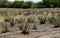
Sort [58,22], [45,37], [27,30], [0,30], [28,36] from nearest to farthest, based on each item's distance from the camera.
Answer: [45,37] < [28,36] < [27,30] < [0,30] < [58,22]

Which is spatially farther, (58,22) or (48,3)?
(48,3)

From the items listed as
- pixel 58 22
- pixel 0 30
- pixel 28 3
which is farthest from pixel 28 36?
pixel 28 3

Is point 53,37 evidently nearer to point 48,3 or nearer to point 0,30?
point 0,30

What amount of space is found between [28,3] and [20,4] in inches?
148

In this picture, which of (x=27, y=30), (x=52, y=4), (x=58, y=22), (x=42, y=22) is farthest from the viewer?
(x=52, y=4)

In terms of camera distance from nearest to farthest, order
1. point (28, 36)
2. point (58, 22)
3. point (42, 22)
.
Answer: point (28, 36), point (58, 22), point (42, 22)

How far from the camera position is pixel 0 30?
524 inches

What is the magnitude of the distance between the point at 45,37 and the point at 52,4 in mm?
59130

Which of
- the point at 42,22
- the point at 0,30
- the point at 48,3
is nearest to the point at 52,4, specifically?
the point at 48,3

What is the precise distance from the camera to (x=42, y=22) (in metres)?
19.5

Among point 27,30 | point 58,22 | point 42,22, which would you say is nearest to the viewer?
point 27,30

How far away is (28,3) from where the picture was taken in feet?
252

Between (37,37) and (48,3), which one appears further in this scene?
(48,3)

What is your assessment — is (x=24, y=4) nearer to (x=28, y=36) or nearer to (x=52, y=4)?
(x=52, y=4)
